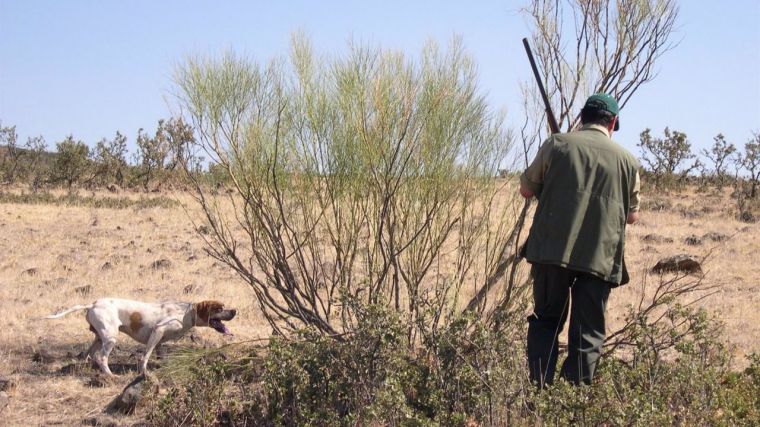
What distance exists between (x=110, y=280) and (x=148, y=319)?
13.0 feet

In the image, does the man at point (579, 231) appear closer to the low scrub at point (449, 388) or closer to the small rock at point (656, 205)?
the low scrub at point (449, 388)

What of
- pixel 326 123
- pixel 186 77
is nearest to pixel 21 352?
pixel 186 77

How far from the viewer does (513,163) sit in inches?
234

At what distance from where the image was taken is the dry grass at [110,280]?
5984mm

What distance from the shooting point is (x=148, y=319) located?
641cm

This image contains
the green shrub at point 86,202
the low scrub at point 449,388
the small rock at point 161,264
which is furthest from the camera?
the green shrub at point 86,202

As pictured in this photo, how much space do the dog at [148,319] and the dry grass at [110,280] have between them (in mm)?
273

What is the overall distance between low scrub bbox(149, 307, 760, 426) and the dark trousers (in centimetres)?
14

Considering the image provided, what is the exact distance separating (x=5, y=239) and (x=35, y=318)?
5.91m

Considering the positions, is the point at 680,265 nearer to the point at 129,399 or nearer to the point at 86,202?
the point at 129,399

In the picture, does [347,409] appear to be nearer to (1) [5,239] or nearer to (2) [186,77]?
(2) [186,77]

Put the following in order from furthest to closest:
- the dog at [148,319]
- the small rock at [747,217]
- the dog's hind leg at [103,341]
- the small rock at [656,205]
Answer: the small rock at [656,205]
the small rock at [747,217]
the dog at [148,319]
the dog's hind leg at [103,341]

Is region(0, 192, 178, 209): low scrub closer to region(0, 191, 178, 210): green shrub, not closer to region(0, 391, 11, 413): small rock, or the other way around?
region(0, 191, 178, 210): green shrub

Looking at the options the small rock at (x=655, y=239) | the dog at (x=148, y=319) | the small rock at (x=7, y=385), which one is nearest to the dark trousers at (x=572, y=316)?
the dog at (x=148, y=319)
